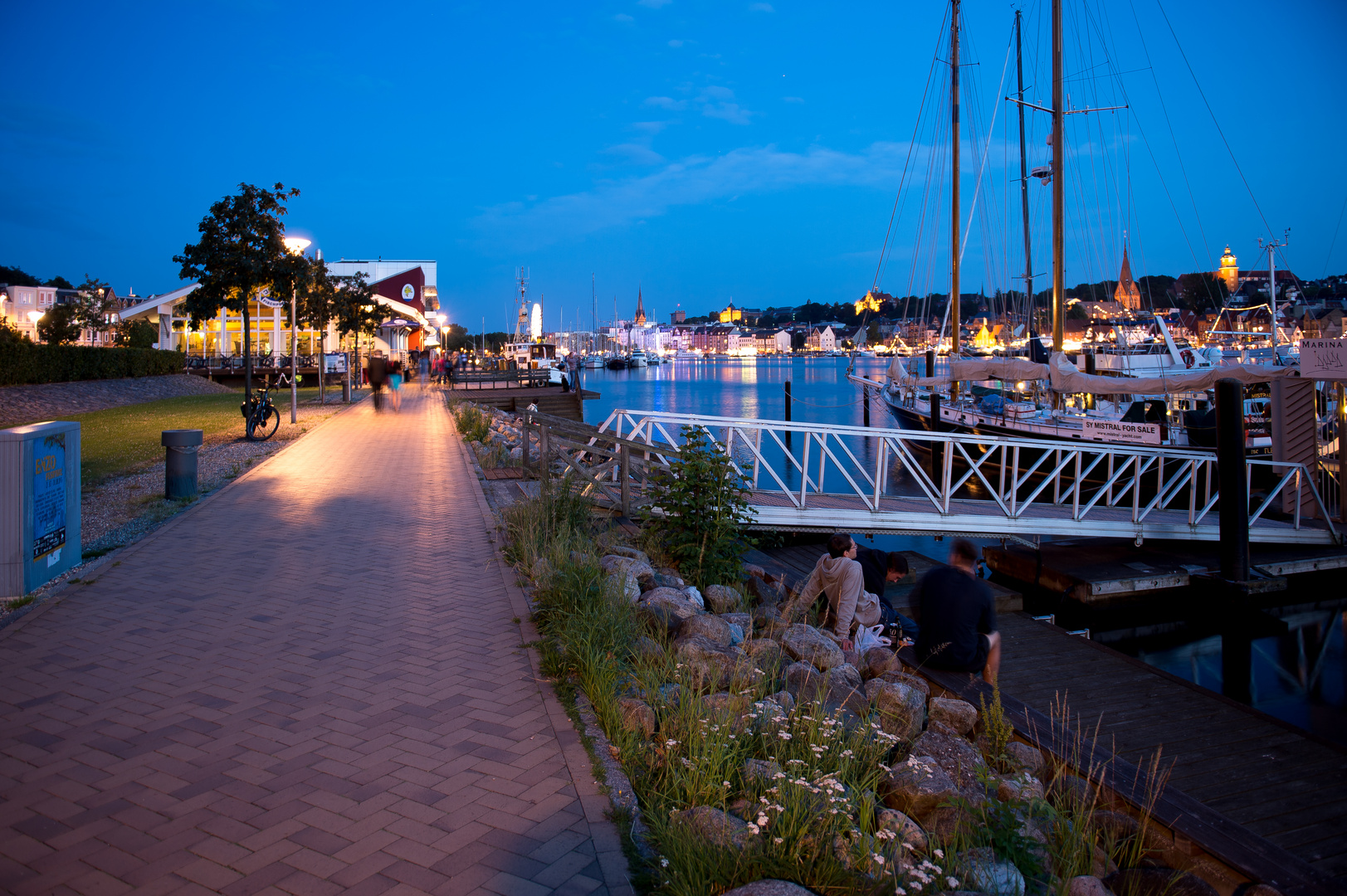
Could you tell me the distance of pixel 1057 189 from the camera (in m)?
23.7

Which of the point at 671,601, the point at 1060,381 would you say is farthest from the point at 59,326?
the point at 671,601

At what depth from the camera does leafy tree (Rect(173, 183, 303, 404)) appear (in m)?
19.9

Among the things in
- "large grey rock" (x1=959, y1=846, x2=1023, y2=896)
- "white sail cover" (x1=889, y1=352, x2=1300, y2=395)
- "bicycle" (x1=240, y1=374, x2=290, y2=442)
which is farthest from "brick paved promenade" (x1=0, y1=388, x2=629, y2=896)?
"white sail cover" (x1=889, y1=352, x2=1300, y2=395)

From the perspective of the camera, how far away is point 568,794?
3.88 metres

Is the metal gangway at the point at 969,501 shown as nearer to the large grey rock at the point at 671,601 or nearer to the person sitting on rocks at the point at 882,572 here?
the person sitting on rocks at the point at 882,572

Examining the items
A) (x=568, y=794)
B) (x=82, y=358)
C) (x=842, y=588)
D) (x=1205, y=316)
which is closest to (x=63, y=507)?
(x=568, y=794)

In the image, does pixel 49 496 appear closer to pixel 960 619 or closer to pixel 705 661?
pixel 705 661

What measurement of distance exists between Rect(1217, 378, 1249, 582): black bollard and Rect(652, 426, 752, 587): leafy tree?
7497 millimetres

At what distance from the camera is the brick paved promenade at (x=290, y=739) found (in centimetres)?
333

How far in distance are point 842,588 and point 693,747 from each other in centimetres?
378

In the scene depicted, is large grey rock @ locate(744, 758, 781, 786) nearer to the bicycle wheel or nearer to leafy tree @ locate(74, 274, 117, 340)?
the bicycle wheel

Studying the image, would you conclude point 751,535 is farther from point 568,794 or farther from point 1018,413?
point 1018,413

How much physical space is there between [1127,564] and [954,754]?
9.05 meters

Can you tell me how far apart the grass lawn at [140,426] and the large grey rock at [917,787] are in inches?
390
